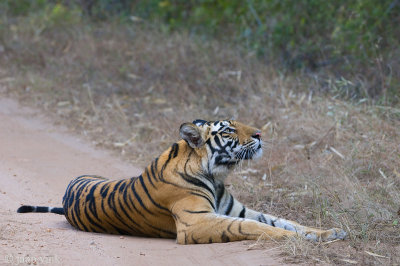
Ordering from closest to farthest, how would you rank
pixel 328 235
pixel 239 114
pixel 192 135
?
pixel 328 235 < pixel 192 135 < pixel 239 114

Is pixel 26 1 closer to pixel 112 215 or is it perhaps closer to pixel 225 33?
pixel 225 33

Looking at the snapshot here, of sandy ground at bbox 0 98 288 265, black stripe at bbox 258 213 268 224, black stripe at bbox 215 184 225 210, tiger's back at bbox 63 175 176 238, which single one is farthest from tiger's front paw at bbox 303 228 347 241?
tiger's back at bbox 63 175 176 238

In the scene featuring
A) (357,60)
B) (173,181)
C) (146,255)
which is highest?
(357,60)

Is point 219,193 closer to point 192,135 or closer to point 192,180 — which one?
point 192,180

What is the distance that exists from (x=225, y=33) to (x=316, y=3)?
→ 2137 millimetres

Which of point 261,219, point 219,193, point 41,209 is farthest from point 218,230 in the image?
point 41,209

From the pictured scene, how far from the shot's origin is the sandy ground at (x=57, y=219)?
14.1 feet

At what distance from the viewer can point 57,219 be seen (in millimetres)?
5754

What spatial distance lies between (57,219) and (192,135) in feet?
5.28

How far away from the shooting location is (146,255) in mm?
4469

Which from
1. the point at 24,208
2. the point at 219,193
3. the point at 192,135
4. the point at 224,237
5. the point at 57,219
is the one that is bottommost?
the point at 57,219

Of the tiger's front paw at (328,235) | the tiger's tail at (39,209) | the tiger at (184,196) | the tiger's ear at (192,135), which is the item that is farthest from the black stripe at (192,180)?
the tiger's tail at (39,209)

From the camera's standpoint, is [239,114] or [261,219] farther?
[239,114]

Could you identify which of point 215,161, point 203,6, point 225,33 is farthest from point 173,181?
point 203,6
